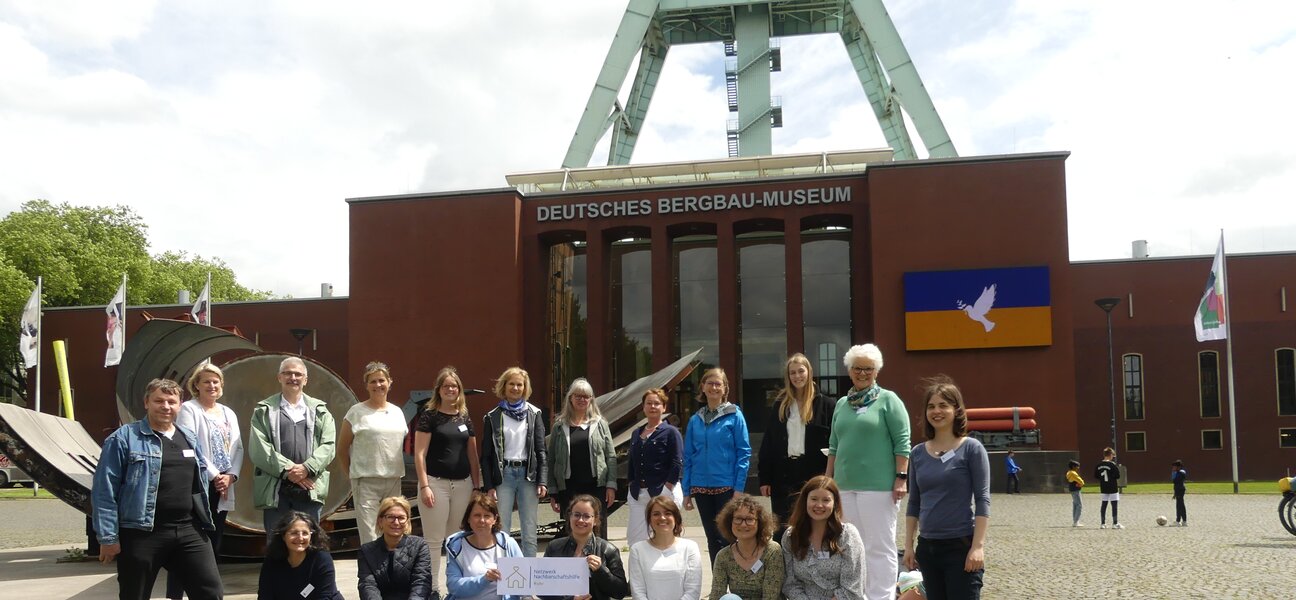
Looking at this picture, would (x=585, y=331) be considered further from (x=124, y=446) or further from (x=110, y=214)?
(x=110, y=214)

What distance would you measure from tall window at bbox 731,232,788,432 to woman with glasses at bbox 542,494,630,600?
26.2m

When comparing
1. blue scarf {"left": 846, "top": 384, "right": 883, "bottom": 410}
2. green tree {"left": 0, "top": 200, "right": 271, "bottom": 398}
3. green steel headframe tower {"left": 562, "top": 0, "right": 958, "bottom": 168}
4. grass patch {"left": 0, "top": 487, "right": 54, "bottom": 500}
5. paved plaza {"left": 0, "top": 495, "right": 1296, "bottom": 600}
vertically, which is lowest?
grass patch {"left": 0, "top": 487, "right": 54, "bottom": 500}

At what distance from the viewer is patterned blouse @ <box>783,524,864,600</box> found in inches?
245

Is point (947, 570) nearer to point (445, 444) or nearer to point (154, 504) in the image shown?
point (445, 444)

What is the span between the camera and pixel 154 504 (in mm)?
6250

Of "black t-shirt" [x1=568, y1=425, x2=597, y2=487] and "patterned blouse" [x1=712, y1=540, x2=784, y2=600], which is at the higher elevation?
"black t-shirt" [x1=568, y1=425, x2=597, y2=487]

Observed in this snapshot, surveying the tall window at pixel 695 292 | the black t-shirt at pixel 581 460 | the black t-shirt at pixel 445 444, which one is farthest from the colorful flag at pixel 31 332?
the black t-shirt at pixel 581 460

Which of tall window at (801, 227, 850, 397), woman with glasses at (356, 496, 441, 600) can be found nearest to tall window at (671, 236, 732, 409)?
tall window at (801, 227, 850, 397)

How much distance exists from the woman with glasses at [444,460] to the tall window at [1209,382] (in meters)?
36.2

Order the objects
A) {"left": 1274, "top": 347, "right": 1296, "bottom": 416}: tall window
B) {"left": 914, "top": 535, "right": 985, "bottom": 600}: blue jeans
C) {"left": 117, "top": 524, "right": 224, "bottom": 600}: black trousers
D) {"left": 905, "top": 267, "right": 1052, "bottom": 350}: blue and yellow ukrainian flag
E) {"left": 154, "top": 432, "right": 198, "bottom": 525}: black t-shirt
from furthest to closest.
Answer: {"left": 1274, "top": 347, "right": 1296, "bottom": 416}: tall window < {"left": 905, "top": 267, "right": 1052, "bottom": 350}: blue and yellow ukrainian flag < {"left": 154, "top": 432, "right": 198, "bottom": 525}: black t-shirt < {"left": 117, "top": 524, "right": 224, "bottom": 600}: black trousers < {"left": 914, "top": 535, "right": 985, "bottom": 600}: blue jeans

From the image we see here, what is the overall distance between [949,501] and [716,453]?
9.18 ft

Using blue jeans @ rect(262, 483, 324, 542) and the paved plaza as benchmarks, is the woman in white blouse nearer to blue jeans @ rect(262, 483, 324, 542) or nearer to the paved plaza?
blue jeans @ rect(262, 483, 324, 542)

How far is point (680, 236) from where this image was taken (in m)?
33.3

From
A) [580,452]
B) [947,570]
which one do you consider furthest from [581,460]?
[947,570]
